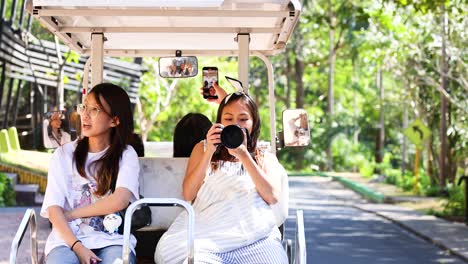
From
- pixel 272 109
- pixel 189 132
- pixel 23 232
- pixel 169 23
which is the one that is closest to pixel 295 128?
pixel 272 109

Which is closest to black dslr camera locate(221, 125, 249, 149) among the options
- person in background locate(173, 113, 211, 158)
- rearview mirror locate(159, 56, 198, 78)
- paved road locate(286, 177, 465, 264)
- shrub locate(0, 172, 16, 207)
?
person in background locate(173, 113, 211, 158)

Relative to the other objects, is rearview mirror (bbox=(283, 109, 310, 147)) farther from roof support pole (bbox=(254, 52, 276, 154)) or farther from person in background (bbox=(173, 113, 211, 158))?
person in background (bbox=(173, 113, 211, 158))

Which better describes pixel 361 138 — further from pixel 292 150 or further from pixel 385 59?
pixel 385 59

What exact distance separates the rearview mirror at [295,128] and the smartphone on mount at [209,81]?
57 centimetres

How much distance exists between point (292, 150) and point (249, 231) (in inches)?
1965

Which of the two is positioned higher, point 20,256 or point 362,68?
point 362,68

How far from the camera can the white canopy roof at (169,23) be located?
6664mm

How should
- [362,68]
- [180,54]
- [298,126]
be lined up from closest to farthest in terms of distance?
1. [298,126]
2. [180,54]
3. [362,68]

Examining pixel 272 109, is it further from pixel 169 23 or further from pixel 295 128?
pixel 169 23

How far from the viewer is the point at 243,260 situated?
231 inches

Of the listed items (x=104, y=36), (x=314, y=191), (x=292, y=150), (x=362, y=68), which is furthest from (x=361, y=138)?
(x=104, y=36)

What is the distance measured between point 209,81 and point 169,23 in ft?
1.62

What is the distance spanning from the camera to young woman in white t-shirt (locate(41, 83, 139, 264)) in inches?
230

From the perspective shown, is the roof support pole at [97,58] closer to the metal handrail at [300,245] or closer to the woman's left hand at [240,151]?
the woman's left hand at [240,151]
